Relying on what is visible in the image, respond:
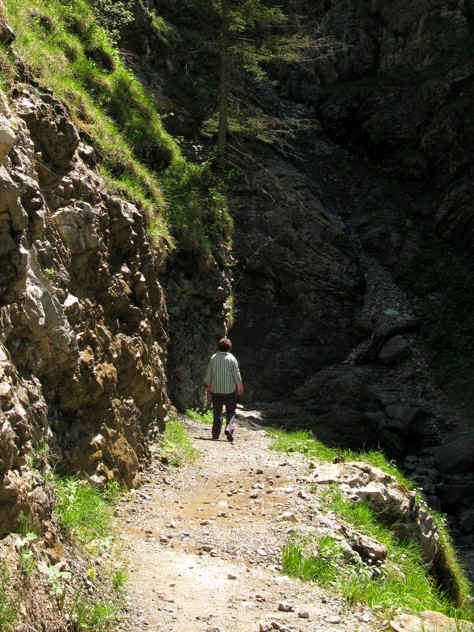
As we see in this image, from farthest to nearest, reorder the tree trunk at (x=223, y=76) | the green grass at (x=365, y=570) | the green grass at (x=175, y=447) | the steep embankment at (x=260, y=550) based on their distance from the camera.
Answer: the tree trunk at (x=223, y=76)
the green grass at (x=175, y=447)
the green grass at (x=365, y=570)
the steep embankment at (x=260, y=550)

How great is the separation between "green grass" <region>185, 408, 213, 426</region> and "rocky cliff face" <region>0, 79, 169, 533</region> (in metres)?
2.22

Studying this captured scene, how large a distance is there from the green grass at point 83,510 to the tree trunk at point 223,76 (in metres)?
13.1

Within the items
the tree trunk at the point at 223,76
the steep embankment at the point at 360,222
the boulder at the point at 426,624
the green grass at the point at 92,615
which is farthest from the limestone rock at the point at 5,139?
the tree trunk at the point at 223,76

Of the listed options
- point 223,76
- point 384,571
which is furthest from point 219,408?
point 223,76

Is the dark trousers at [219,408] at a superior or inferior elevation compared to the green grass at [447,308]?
inferior

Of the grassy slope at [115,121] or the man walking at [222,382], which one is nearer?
the grassy slope at [115,121]

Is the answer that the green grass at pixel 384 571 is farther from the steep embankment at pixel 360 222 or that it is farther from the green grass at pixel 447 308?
the green grass at pixel 447 308

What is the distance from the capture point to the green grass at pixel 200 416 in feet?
36.5

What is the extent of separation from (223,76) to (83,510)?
573 inches

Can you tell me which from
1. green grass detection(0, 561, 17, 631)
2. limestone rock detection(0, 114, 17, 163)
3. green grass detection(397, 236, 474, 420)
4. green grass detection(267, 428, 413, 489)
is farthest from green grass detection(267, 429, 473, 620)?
green grass detection(397, 236, 474, 420)

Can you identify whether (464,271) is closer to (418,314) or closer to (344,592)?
(418,314)

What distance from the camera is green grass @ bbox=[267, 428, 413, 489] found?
33.3 feet

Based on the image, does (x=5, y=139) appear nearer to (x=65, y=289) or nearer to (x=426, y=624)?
(x=65, y=289)

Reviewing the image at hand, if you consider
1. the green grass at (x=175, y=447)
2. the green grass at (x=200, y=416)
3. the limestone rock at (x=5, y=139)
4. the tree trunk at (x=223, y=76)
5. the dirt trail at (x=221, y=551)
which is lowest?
the green grass at (x=200, y=416)
